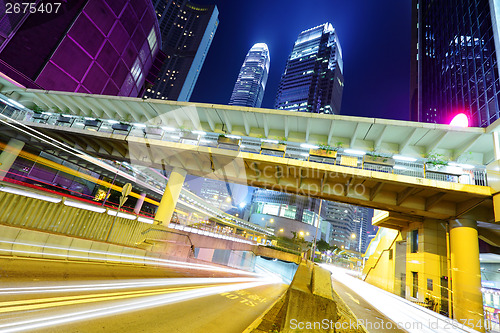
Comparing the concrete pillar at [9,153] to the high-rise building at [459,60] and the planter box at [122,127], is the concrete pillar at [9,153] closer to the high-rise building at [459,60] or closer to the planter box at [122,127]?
the planter box at [122,127]

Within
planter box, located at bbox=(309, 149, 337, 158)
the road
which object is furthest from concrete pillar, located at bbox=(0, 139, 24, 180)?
planter box, located at bbox=(309, 149, 337, 158)

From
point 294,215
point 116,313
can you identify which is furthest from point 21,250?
point 294,215

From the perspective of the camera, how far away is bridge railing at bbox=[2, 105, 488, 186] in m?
12.2

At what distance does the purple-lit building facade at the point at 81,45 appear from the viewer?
85.2ft

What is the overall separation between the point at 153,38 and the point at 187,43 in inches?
3778

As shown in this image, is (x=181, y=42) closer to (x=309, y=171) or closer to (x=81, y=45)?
(x=81, y=45)

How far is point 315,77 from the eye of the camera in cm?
14925

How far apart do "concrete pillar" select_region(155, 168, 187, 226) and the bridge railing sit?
301 centimetres

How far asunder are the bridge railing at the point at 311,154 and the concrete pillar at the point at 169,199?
301 cm

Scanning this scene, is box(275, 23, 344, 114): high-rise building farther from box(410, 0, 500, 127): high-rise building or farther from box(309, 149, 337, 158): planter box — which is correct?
box(309, 149, 337, 158): planter box

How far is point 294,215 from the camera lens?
99750mm

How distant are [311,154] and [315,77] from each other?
155m

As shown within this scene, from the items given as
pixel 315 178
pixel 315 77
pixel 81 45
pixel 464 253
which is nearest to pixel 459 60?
pixel 464 253

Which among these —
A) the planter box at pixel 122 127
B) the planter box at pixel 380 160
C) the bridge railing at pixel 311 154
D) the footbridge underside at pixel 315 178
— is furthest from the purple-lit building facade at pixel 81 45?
the planter box at pixel 380 160
